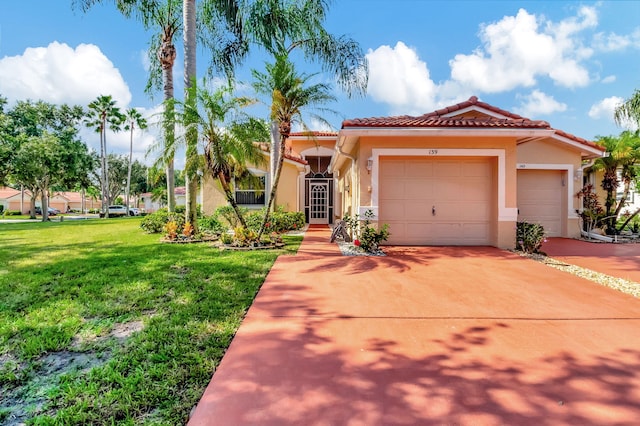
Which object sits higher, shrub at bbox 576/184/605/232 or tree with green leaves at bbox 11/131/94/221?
tree with green leaves at bbox 11/131/94/221

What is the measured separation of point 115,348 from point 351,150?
976 cm

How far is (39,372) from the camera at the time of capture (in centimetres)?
314

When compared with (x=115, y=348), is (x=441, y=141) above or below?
above

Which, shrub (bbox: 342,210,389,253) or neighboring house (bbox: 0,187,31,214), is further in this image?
neighboring house (bbox: 0,187,31,214)

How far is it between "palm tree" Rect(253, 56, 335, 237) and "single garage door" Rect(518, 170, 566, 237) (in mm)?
9038

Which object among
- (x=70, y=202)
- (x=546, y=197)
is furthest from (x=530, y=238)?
(x=70, y=202)

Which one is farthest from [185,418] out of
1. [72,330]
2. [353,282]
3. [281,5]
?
[281,5]

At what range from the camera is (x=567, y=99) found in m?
16.0

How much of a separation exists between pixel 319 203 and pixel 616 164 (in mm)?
14283

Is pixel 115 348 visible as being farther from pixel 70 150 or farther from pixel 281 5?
pixel 70 150

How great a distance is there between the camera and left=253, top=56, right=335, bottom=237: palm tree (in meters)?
9.27

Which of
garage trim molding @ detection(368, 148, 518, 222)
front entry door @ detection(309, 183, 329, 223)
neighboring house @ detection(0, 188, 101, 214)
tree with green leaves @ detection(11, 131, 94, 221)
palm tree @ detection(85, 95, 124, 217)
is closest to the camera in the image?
garage trim molding @ detection(368, 148, 518, 222)

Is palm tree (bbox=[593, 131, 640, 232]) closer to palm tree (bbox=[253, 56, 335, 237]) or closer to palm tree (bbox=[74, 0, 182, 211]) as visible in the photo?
palm tree (bbox=[253, 56, 335, 237])

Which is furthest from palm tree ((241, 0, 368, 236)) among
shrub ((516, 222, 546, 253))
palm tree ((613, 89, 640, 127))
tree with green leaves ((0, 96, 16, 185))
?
tree with green leaves ((0, 96, 16, 185))
